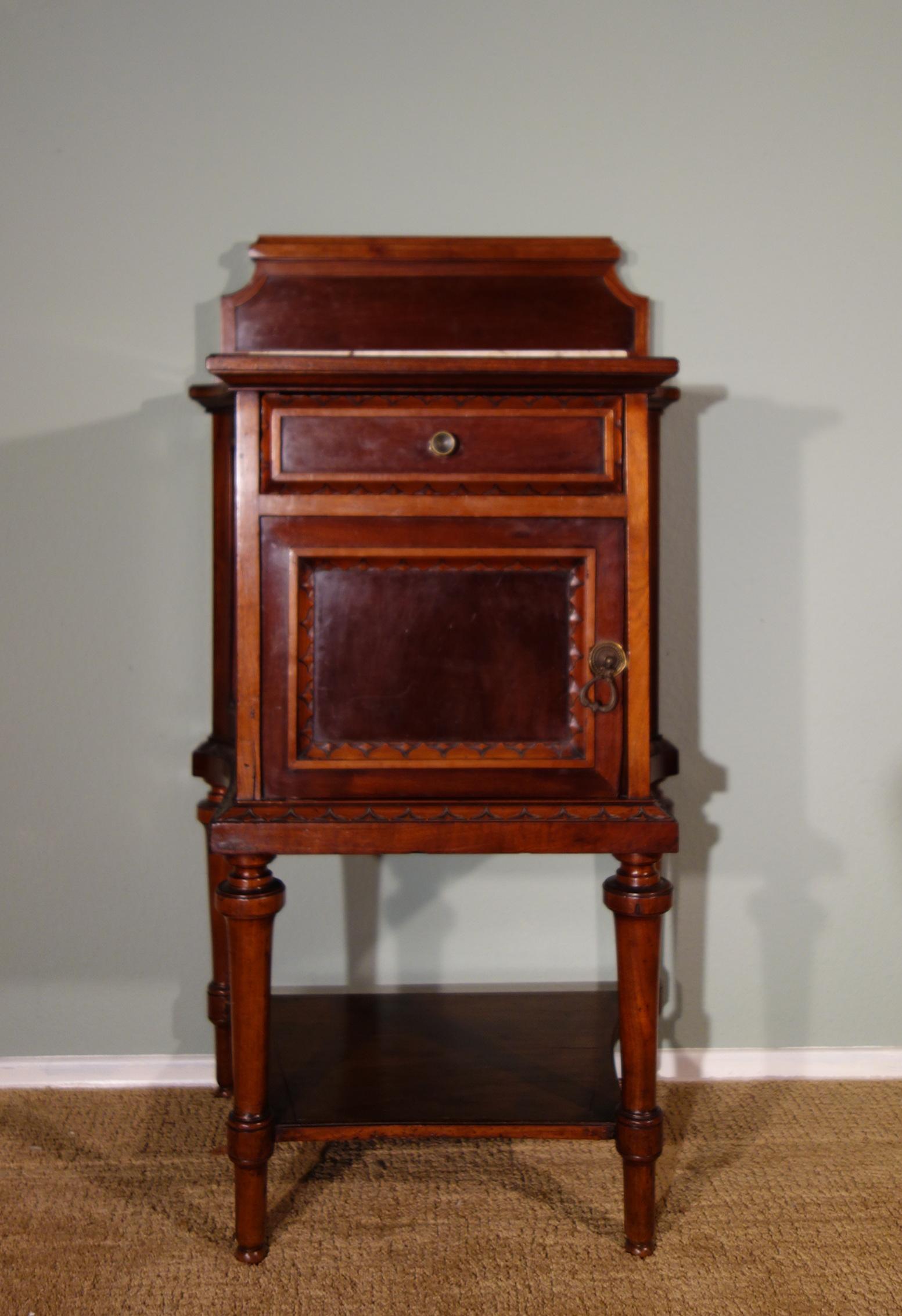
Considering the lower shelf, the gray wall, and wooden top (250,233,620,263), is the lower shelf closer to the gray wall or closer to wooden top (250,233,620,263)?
the gray wall

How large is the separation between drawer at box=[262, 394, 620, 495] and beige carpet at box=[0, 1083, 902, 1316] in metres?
1.06

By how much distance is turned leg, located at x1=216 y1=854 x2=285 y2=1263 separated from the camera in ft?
4.70

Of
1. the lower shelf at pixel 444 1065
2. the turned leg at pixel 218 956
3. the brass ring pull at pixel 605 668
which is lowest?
the lower shelf at pixel 444 1065

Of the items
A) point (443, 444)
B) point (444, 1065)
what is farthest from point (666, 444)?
point (444, 1065)

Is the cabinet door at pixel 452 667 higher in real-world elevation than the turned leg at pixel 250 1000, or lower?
higher

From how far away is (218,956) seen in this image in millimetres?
1883

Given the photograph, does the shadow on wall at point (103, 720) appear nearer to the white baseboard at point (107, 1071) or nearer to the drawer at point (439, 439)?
the white baseboard at point (107, 1071)

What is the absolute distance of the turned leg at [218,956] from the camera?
1842 mm

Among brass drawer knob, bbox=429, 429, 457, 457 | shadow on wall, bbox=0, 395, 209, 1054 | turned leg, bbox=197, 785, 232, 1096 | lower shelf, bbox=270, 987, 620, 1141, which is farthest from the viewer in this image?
shadow on wall, bbox=0, 395, 209, 1054

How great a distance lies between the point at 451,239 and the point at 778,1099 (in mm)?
1635

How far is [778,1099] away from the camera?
76.8 inches

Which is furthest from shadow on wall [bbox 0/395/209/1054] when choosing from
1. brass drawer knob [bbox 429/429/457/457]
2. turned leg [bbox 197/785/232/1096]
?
brass drawer knob [bbox 429/429/457/457]

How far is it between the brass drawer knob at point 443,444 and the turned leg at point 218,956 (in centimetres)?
73

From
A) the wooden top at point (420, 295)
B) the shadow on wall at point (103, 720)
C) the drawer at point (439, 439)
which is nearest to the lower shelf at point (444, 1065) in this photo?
the shadow on wall at point (103, 720)
